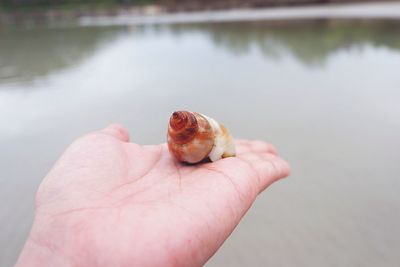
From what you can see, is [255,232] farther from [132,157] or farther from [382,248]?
[132,157]

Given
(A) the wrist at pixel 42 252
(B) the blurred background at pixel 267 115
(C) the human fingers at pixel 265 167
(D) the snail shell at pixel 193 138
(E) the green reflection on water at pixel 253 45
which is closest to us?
(A) the wrist at pixel 42 252

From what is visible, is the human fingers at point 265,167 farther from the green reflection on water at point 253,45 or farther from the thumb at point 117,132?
the green reflection on water at point 253,45

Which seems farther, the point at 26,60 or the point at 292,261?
the point at 26,60

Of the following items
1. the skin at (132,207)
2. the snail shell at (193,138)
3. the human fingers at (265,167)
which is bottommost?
the human fingers at (265,167)

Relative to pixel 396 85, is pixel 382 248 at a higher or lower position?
lower

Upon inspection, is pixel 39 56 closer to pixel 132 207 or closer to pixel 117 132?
pixel 117 132

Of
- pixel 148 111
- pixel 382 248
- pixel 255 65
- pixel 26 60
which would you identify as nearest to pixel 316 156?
pixel 382 248

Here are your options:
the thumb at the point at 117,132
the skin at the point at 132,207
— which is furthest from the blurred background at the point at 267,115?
the thumb at the point at 117,132

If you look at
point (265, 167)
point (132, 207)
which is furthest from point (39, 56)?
point (132, 207)
